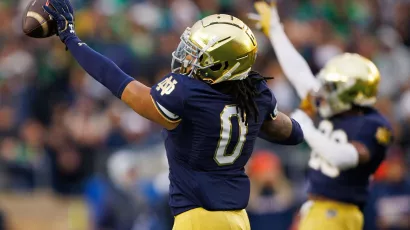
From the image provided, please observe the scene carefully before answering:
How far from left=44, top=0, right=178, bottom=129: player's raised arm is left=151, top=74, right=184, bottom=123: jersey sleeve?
2 cm

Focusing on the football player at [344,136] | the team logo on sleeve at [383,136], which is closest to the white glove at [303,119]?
the football player at [344,136]

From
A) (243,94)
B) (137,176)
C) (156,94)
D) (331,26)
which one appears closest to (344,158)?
(243,94)

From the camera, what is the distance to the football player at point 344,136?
5164 mm

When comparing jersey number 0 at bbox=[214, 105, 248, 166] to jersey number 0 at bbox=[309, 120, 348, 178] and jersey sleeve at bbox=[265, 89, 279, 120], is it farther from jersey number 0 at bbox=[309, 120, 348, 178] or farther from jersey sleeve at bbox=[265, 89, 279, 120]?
jersey number 0 at bbox=[309, 120, 348, 178]

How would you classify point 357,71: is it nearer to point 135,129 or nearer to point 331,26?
point 135,129

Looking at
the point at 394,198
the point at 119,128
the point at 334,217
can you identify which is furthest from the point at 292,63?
the point at 119,128

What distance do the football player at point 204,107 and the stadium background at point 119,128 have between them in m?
2.66

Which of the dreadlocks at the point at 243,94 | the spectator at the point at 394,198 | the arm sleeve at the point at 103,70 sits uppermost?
the arm sleeve at the point at 103,70

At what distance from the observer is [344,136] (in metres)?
5.21

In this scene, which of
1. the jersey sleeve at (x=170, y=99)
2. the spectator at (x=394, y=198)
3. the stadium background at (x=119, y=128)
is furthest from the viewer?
the stadium background at (x=119, y=128)

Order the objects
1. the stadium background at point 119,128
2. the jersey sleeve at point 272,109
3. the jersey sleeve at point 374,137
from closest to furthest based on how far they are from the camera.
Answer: the jersey sleeve at point 272,109
the jersey sleeve at point 374,137
the stadium background at point 119,128

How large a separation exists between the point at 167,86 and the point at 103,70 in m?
0.32

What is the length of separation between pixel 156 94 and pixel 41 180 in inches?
197

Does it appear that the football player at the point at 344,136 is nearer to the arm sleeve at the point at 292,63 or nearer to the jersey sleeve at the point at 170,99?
the arm sleeve at the point at 292,63
